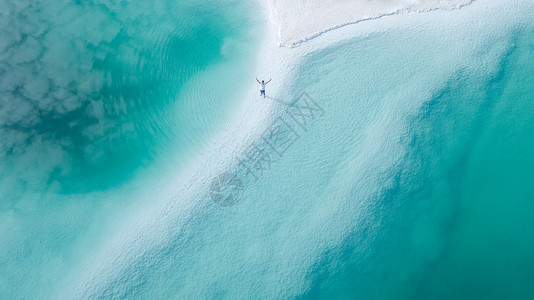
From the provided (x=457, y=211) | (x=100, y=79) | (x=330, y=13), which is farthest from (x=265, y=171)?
(x=100, y=79)

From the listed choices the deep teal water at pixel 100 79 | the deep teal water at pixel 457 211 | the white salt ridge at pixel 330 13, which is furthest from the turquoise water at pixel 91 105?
the deep teal water at pixel 457 211

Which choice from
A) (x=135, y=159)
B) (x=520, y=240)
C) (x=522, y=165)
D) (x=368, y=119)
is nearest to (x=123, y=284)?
(x=135, y=159)

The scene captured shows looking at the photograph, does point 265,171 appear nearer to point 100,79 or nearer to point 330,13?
point 330,13

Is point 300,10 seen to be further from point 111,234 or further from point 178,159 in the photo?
point 111,234

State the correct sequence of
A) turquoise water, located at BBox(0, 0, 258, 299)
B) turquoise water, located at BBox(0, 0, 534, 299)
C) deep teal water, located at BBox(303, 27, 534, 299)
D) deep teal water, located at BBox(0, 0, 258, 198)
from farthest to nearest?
deep teal water, located at BBox(0, 0, 258, 198) → turquoise water, located at BBox(0, 0, 258, 299) → deep teal water, located at BBox(303, 27, 534, 299) → turquoise water, located at BBox(0, 0, 534, 299)

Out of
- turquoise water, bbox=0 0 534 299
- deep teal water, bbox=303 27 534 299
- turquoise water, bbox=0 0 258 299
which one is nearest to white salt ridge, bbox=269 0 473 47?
turquoise water, bbox=0 0 534 299

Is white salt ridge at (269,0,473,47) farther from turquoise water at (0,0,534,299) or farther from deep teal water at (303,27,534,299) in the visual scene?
deep teal water at (303,27,534,299)
